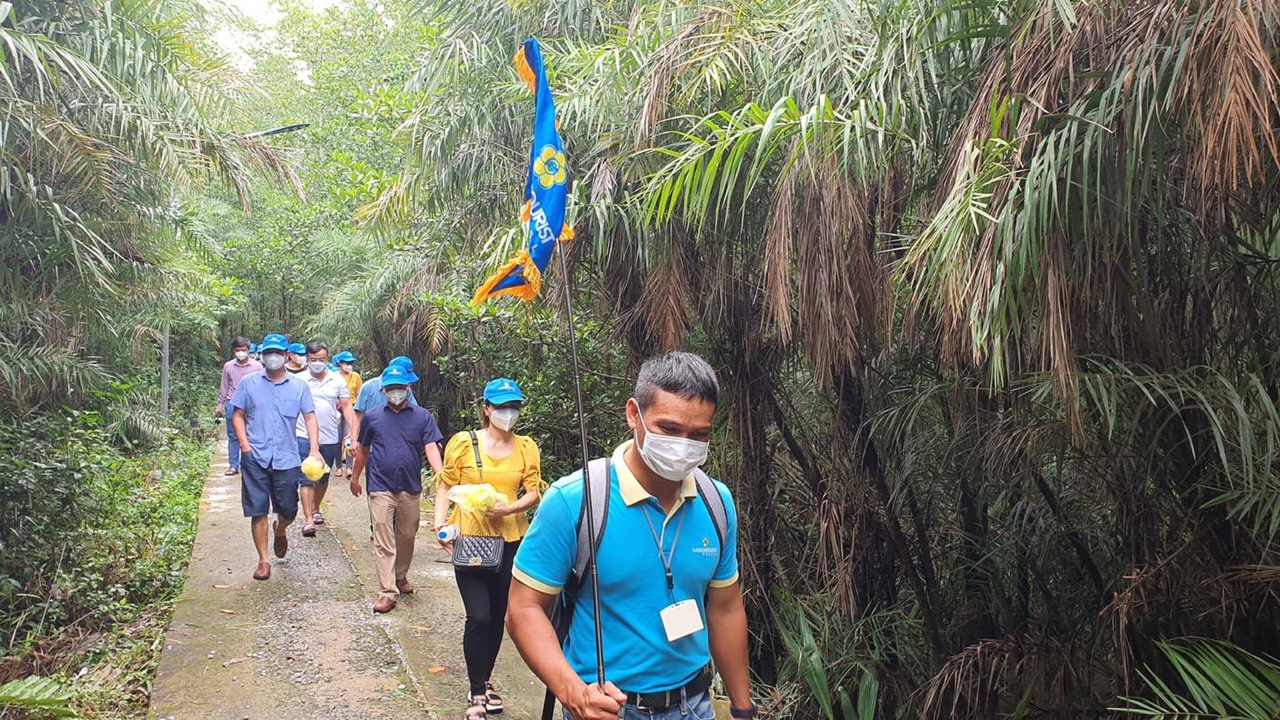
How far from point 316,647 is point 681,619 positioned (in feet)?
13.4

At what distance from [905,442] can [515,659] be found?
272 centimetres

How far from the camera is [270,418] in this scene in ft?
23.5

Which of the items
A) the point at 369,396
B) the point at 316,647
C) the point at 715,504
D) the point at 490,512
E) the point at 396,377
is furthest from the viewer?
the point at 369,396

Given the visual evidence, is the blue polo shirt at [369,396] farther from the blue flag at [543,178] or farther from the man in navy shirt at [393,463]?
the blue flag at [543,178]

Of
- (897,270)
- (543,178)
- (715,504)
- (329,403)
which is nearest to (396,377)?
(543,178)

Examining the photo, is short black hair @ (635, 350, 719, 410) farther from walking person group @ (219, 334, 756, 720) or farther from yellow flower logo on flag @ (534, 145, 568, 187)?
yellow flower logo on flag @ (534, 145, 568, 187)

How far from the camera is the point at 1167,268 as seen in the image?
3539 millimetres

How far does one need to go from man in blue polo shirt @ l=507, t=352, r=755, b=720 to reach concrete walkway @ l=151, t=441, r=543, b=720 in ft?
9.00

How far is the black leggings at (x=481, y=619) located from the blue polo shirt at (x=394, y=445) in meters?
1.67

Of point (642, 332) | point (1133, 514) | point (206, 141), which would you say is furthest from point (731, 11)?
point (206, 141)

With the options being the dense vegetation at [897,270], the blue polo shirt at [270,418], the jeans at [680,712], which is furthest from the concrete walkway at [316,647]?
the jeans at [680,712]

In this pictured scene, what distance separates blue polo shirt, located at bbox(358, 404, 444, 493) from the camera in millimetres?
6438

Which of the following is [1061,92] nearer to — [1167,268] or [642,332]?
[1167,268]

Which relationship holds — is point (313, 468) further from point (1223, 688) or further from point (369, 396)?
point (1223, 688)
